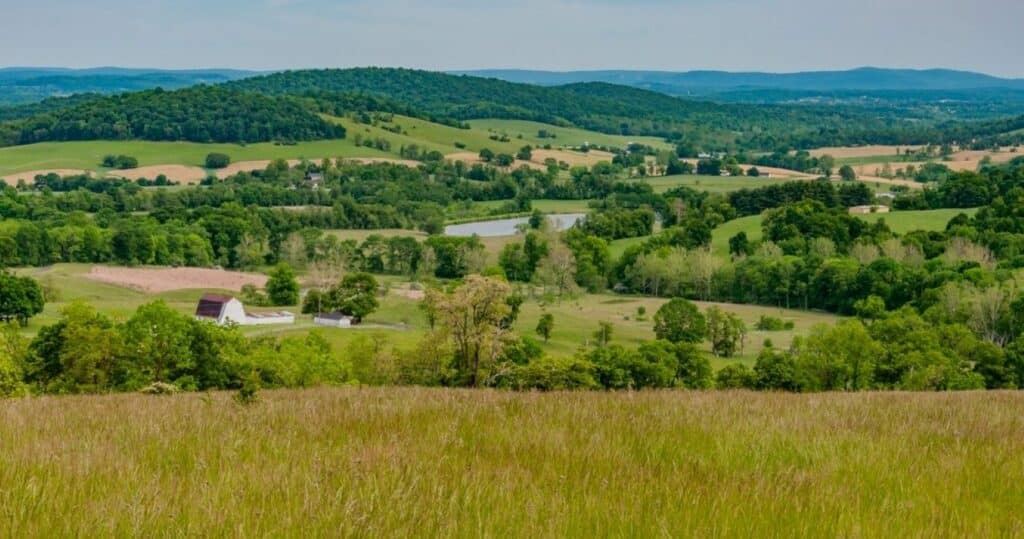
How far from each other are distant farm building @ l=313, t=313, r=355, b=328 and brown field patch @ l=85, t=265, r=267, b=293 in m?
22.9

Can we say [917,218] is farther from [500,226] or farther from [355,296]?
[355,296]

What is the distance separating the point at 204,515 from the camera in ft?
14.5

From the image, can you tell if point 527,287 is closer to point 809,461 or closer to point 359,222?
point 359,222

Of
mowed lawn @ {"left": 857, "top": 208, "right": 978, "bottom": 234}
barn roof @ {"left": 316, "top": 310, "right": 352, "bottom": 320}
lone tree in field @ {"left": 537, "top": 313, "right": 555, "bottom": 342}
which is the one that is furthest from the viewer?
mowed lawn @ {"left": 857, "top": 208, "right": 978, "bottom": 234}

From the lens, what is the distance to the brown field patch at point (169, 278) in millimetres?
107812

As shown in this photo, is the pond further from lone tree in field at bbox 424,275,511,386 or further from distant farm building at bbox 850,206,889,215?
lone tree in field at bbox 424,275,511,386

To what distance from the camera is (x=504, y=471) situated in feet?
18.5

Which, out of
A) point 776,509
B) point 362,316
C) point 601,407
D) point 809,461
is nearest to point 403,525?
point 776,509

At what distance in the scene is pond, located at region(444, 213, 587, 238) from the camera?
161 metres

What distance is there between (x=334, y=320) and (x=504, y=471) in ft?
279

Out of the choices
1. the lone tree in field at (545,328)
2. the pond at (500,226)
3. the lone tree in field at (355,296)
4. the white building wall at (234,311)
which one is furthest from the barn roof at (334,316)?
the pond at (500,226)

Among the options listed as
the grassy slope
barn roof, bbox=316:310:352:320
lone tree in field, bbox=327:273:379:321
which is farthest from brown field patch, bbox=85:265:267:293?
barn roof, bbox=316:310:352:320

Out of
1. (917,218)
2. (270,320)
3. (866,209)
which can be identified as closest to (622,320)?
(270,320)

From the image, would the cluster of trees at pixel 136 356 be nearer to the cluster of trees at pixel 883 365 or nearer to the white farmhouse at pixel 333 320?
the cluster of trees at pixel 883 365
